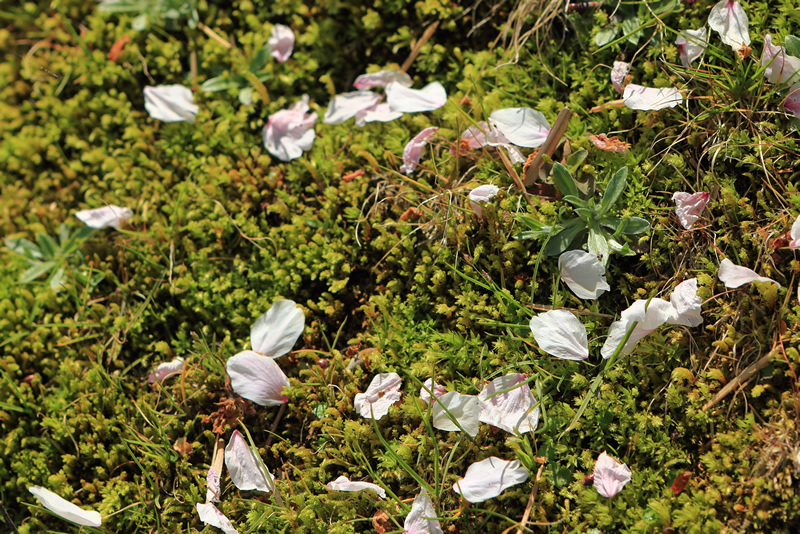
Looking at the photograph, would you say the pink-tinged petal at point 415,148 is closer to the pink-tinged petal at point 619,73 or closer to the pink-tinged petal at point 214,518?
the pink-tinged petal at point 619,73

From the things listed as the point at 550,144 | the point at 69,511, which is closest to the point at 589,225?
the point at 550,144

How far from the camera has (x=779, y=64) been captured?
6.36 feet

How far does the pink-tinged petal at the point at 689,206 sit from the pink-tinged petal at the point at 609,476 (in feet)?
2.79

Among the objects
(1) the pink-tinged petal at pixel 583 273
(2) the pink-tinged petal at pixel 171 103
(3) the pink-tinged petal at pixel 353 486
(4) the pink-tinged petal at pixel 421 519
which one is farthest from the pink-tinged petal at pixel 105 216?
(1) the pink-tinged petal at pixel 583 273

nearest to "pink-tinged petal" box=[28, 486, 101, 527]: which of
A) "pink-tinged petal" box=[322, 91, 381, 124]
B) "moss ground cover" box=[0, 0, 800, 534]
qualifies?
"moss ground cover" box=[0, 0, 800, 534]

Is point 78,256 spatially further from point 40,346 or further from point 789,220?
point 789,220

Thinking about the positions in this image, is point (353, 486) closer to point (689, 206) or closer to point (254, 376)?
point (254, 376)

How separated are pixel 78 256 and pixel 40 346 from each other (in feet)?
1.43

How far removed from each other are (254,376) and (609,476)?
1.29 meters

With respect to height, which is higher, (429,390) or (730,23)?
(730,23)

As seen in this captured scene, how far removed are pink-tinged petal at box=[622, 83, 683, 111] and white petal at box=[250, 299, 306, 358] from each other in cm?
149

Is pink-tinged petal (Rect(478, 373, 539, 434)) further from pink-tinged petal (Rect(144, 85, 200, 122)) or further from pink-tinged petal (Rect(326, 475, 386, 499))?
pink-tinged petal (Rect(144, 85, 200, 122))

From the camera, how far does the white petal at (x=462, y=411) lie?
1.89m

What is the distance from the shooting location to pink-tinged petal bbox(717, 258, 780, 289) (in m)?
1.79
